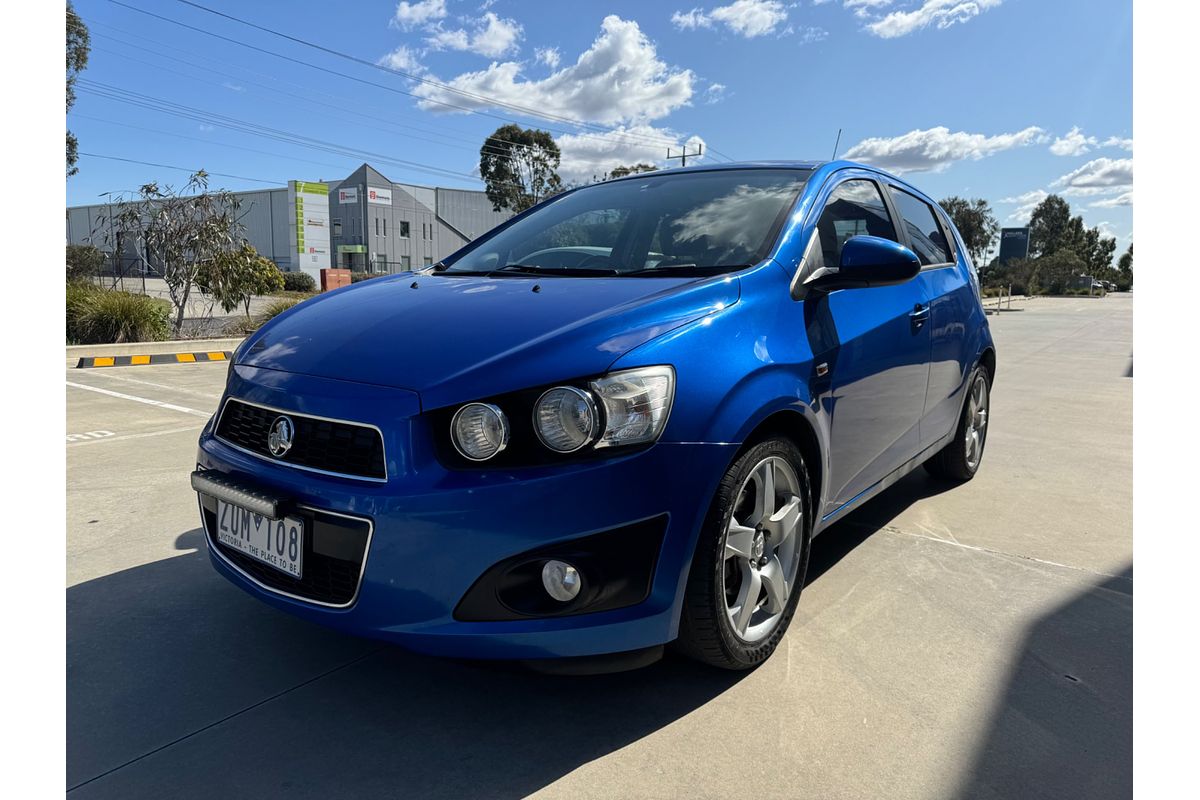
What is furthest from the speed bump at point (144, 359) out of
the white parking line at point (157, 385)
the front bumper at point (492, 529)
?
the front bumper at point (492, 529)

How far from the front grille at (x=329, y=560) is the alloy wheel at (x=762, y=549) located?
94cm

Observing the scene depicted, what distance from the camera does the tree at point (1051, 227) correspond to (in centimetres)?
8575

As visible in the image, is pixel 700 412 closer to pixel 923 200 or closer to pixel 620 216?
pixel 620 216

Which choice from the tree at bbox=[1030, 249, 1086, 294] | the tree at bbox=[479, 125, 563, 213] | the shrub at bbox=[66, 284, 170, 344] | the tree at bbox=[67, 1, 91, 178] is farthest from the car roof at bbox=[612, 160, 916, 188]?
the tree at bbox=[1030, 249, 1086, 294]

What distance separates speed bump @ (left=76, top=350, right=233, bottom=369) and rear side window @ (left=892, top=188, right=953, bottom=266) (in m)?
9.10

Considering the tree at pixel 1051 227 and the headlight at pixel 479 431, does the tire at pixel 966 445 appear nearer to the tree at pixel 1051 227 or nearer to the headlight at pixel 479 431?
the headlight at pixel 479 431

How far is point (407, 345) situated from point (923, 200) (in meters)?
3.16

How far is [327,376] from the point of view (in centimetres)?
214

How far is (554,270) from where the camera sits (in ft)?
9.37

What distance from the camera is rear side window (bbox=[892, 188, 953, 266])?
3744 mm

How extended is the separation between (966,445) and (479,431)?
3450 mm

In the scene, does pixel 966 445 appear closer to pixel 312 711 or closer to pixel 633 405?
pixel 633 405

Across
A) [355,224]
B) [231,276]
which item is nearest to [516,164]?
[355,224]
